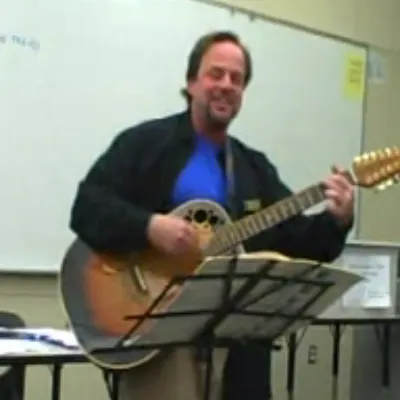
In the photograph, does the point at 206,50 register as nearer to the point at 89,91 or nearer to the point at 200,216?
the point at 200,216

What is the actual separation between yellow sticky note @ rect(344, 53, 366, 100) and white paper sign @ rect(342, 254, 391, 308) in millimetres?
953

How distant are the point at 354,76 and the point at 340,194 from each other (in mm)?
2656

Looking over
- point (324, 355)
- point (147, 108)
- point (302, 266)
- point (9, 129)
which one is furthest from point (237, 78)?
point (324, 355)

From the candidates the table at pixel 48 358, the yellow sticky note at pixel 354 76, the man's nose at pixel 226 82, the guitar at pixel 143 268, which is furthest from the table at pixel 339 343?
the man's nose at pixel 226 82

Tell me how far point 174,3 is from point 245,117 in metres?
0.63

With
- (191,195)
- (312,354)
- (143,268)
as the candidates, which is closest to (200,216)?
(191,195)

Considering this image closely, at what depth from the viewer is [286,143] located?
4559 mm

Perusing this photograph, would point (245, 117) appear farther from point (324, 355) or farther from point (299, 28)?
point (324, 355)

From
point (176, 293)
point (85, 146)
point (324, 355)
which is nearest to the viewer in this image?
point (176, 293)

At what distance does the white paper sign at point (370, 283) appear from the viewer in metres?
4.21

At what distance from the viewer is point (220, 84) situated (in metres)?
2.40

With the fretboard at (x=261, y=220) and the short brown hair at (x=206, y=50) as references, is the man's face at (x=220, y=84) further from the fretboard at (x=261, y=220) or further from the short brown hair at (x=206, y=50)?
the fretboard at (x=261, y=220)

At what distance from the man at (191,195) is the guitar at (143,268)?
0.05m

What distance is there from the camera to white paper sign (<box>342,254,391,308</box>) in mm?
4211
